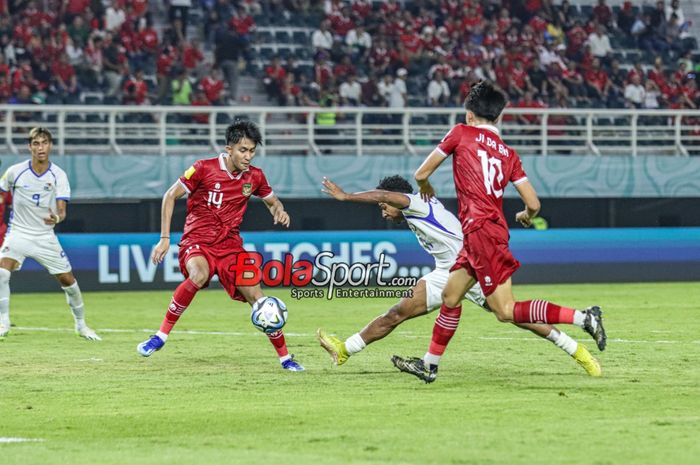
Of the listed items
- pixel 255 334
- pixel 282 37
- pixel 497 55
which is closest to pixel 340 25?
pixel 282 37

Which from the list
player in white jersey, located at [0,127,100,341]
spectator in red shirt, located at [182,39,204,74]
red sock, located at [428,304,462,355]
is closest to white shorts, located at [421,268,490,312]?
red sock, located at [428,304,462,355]

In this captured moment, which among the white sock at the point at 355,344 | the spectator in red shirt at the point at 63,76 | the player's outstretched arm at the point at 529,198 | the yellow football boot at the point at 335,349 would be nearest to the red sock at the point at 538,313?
A: the player's outstretched arm at the point at 529,198

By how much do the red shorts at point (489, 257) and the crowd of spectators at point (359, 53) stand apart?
18.6m

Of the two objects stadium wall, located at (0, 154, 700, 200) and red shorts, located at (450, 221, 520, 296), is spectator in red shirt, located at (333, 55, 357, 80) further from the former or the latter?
red shorts, located at (450, 221, 520, 296)

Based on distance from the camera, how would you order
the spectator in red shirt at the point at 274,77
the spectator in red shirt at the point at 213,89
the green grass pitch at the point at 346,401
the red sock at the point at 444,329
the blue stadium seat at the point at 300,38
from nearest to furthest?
1. the green grass pitch at the point at 346,401
2. the red sock at the point at 444,329
3. the spectator in red shirt at the point at 213,89
4. the spectator in red shirt at the point at 274,77
5. the blue stadium seat at the point at 300,38

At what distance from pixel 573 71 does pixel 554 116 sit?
107 inches

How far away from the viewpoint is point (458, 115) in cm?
2986

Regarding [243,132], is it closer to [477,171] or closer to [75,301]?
[477,171]

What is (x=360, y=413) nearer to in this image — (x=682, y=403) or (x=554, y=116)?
(x=682, y=403)

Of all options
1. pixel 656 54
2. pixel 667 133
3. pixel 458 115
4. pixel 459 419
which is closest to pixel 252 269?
pixel 459 419

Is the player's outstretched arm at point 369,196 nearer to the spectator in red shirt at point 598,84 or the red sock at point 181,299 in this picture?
the red sock at point 181,299

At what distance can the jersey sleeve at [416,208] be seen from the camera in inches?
451

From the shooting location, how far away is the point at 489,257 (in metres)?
10.4

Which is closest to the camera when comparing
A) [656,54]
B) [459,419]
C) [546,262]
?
[459,419]
